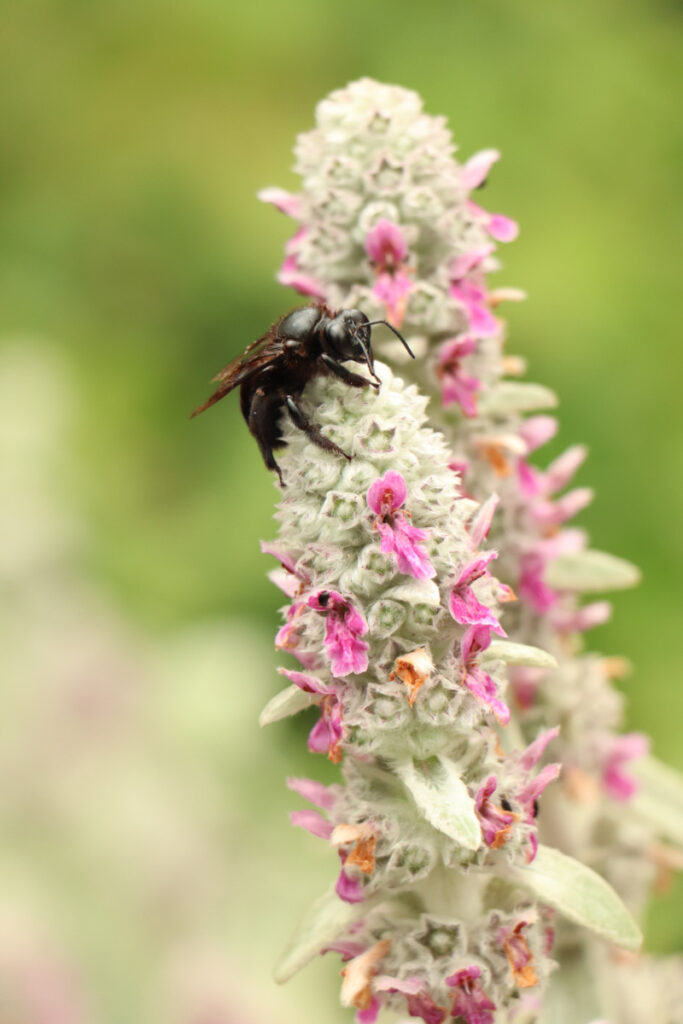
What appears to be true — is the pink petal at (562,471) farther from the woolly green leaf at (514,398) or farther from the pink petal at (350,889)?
the pink petal at (350,889)

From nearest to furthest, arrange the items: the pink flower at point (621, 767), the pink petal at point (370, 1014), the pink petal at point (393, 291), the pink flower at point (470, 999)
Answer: the pink flower at point (470, 999) → the pink petal at point (370, 1014) → the pink petal at point (393, 291) → the pink flower at point (621, 767)

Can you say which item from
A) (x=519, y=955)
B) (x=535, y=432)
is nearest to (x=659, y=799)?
(x=535, y=432)

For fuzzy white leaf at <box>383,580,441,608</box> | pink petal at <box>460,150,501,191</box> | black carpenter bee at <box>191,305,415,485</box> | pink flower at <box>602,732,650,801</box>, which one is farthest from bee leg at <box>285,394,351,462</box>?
pink flower at <box>602,732,650,801</box>

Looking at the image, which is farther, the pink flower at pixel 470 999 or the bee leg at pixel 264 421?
the bee leg at pixel 264 421

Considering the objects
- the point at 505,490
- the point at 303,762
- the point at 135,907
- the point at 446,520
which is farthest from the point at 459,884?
the point at 303,762

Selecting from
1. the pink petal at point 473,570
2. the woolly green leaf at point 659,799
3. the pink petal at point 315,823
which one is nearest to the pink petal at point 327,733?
the pink petal at point 315,823

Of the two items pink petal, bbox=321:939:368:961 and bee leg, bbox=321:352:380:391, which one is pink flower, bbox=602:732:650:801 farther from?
bee leg, bbox=321:352:380:391

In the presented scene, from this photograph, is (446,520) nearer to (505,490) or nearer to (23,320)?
(505,490)

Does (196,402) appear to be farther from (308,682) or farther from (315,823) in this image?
(308,682)
